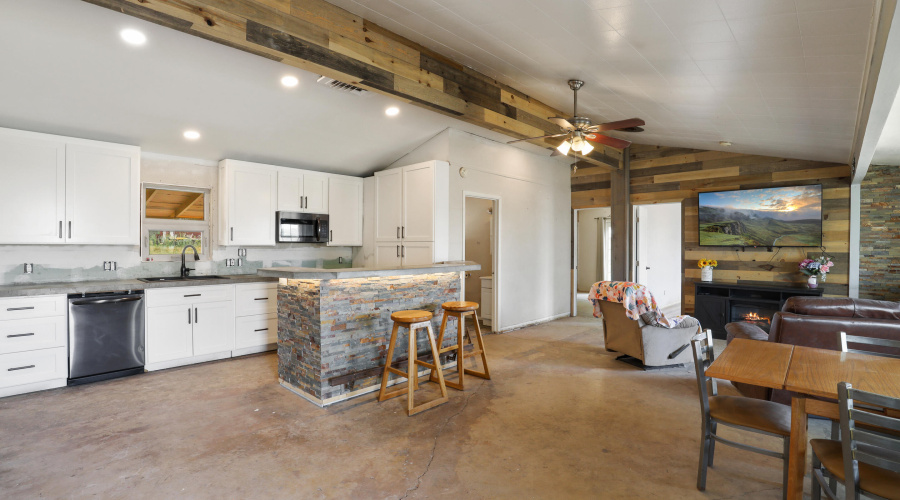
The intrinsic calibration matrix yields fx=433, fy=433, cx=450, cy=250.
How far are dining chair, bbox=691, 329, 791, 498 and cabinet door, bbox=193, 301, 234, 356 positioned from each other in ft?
14.8

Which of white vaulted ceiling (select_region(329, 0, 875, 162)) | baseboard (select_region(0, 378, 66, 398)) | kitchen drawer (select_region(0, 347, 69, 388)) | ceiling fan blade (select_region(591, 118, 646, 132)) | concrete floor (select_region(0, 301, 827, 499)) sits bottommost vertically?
concrete floor (select_region(0, 301, 827, 499))

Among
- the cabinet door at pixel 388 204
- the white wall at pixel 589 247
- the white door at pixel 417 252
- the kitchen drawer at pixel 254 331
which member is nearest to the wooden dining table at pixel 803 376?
the white door at pixel 417 252

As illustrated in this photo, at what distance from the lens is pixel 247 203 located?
203 inches

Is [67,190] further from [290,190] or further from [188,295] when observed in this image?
→ [290,190]

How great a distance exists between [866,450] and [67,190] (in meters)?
5.86

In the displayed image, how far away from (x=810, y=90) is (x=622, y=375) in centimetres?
287

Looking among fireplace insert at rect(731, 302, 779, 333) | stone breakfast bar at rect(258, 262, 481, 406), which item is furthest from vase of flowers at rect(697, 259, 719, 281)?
stone breakfast bar at rect(258, 262, 481, 406)

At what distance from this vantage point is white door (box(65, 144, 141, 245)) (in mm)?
4105

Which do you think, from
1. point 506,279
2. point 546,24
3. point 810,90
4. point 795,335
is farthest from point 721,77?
point 506,279

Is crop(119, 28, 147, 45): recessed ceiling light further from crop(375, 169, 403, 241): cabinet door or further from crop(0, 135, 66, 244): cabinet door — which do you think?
crop(375, 169, 403, 241): cabinet door

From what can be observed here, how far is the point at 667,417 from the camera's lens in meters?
3.29

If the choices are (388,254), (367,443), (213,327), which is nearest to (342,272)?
(367,443)

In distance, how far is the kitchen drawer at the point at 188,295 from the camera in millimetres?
4299

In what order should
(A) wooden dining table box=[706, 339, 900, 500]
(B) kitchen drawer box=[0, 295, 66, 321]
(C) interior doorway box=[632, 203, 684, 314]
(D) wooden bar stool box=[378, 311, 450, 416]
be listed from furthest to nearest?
(C) interior doorway box=[632, 203, 684, 314] < (B) kitchen drawer box=[0, 295, 66, 321] < (D) wooden bar stool box=[378, 311, 450, 416] < (A) wooden dining table box=[706, 339, 900, 500]
